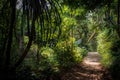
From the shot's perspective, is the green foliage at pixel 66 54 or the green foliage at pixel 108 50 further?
the green foliage at pixel 66 54

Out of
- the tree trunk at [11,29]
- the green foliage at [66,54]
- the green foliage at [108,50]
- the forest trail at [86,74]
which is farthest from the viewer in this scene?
the green foliage at [66,54]

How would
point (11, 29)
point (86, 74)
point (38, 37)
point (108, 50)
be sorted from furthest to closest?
point (108, 50) < point (86, 74) < point (38, 37) < point (11, 29)

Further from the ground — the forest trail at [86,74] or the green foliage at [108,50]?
the green foliage at [108,50]

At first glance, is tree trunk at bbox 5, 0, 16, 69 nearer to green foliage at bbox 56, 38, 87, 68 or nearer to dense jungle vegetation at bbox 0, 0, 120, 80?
dense jungle vegetation at bbox 0, 0, 120, 80

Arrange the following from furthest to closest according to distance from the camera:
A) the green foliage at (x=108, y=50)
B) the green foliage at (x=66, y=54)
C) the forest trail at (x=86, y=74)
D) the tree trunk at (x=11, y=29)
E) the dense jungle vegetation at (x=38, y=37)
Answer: the green foliage at (x=66, y=54)
the green foliage at (x=108, y=50)
the forest trail at (x=86, y=74)
the dense jungle vegetation at (x=38, y=37)
the tree trunk at (x=11, y=29)

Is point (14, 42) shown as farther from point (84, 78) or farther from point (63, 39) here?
point (63, 39)

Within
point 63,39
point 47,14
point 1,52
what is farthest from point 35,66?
point 63,39

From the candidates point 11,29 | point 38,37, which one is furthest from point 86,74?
point 11,29

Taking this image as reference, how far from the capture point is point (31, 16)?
18.1 feet

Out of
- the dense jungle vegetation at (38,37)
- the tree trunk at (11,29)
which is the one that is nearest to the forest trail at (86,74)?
the dense jungle vegetation at (38,37)

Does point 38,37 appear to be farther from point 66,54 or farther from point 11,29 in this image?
point 66,54

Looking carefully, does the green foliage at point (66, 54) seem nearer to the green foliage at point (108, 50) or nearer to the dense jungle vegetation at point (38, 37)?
the dense jungle vegetation at point (38, 37)

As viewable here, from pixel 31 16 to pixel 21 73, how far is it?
182 cm

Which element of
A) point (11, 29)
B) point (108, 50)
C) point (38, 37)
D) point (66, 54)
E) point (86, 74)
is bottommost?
point (86, 74)
